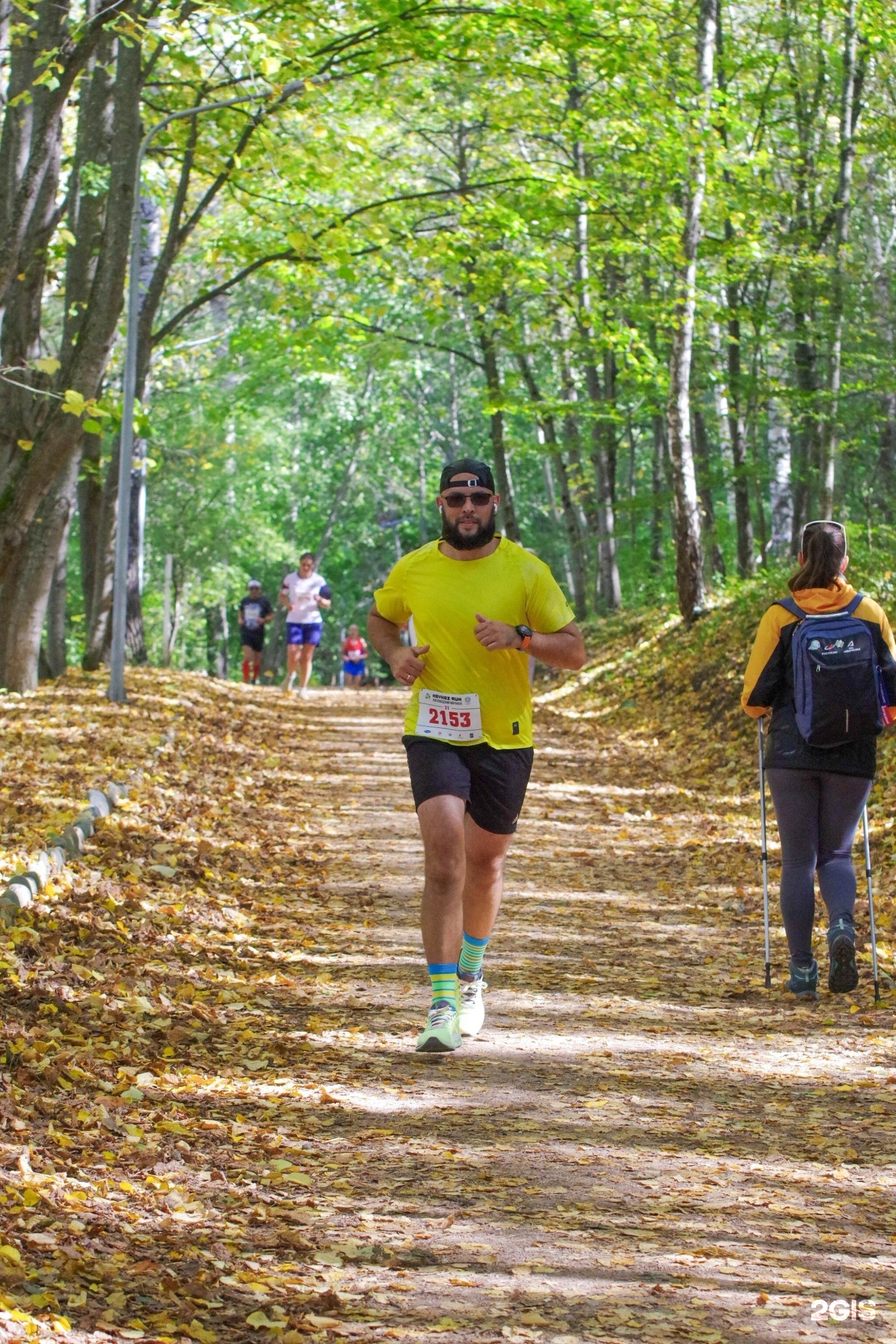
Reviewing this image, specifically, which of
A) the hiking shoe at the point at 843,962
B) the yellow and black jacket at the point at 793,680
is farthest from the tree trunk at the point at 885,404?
the hiking shoe at the point at 843,962

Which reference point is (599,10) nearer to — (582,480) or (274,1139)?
(582,480)

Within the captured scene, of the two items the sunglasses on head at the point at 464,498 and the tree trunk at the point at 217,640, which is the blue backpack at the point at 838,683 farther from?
the tree trunk at the point at 217,640

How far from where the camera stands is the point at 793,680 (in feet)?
22.5

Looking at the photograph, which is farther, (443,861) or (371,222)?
(371,222)

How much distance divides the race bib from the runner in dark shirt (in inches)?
737

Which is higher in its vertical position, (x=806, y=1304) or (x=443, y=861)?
(x=443, y=861)

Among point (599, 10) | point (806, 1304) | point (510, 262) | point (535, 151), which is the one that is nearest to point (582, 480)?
point (535, 151)

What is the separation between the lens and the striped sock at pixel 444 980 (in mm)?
5871

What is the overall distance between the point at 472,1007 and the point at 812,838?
6.14ft

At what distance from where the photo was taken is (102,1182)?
4242 millimetres

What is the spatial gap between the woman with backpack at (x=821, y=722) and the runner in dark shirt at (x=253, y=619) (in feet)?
59.0

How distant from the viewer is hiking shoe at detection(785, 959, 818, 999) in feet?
22.5

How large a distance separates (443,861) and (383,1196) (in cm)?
169

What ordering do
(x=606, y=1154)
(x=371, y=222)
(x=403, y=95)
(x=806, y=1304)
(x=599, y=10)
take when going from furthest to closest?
(x=403, y=95)
(x=371, y=222)
(x=599, y=10)
(x=606, y=1154)
(x=806, y=1304)
